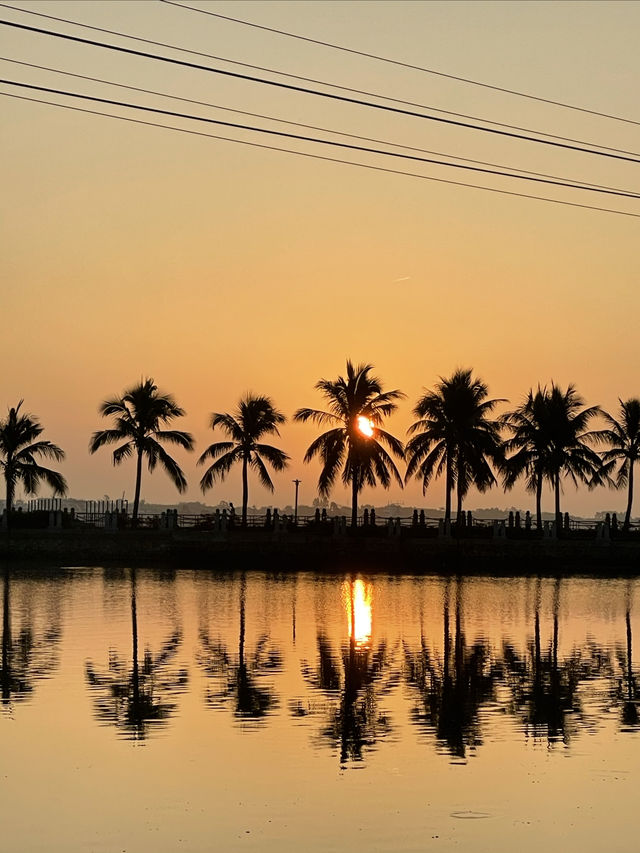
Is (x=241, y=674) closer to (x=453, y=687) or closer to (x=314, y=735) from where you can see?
(x=453, y=687)

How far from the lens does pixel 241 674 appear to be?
23016 millimetres

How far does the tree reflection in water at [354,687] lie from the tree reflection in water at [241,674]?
70 cm

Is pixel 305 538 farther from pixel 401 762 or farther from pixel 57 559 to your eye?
pixel 401 762

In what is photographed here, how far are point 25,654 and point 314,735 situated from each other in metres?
9.85

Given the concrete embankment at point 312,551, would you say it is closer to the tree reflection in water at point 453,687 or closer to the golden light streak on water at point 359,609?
the golden light streak on water at point 359,609

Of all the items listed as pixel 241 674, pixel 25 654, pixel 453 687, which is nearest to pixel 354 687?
pixel 453 687

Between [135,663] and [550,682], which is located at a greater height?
[135,663]

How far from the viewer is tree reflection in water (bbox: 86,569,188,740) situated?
18172mm

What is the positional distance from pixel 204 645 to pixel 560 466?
5064 cm

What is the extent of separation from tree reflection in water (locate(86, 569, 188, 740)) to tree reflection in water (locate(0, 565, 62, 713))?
3.20 feet

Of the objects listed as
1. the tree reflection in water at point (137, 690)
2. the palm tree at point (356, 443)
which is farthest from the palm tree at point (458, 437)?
the tree reflection in water at point (137, 690)

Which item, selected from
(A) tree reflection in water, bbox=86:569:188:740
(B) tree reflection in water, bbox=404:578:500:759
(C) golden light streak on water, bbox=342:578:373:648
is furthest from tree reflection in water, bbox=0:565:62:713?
(C) golden light streak on water, bbox=342:578:373:648

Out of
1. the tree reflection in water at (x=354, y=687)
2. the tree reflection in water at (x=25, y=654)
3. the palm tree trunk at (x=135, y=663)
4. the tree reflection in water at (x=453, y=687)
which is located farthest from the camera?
the tree reflection in water at (x=25, y=654)

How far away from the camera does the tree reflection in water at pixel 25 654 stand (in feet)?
68.6
